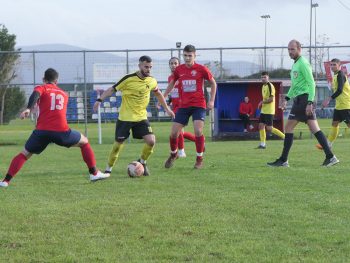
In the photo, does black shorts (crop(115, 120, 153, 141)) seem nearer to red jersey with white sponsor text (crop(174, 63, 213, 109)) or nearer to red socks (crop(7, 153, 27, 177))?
red jersey with white sponsor text (crop(174, 63, 213, 109))

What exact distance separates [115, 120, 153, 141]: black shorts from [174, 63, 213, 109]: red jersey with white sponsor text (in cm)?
106

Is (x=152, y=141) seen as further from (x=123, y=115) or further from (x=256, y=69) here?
(x=256, y=69)

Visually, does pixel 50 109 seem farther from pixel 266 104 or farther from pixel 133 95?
pixel 266 104

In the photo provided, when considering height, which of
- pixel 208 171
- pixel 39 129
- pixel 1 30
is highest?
pixel 1 30

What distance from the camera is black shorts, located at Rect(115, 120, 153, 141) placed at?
9.99 metres

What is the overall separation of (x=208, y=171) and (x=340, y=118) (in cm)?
534

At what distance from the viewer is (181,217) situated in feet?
20.1

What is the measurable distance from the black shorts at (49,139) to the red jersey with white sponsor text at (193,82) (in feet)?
8.74

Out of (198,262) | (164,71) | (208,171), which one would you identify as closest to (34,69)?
(164,71)

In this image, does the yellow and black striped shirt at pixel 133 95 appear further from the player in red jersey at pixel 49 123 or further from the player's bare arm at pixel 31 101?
the player's bare arm at pixel 31 101

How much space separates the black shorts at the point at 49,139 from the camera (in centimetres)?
859

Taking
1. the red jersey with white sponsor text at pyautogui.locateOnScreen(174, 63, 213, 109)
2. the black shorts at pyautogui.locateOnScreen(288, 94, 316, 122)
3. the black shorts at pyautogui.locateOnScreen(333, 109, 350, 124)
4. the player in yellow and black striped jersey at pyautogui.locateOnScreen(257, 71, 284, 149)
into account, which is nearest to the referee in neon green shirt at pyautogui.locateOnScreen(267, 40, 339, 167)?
the black shorts at pyautogui.locateOnScreen(288, 94, 316, 122)

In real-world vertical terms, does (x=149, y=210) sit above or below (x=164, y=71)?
below

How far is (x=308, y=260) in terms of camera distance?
180 inches
